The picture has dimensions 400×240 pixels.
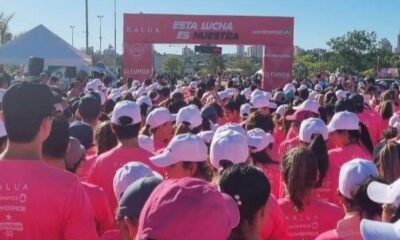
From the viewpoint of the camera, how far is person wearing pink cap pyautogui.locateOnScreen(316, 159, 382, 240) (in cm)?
361

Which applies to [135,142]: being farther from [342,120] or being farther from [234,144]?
[342,120]

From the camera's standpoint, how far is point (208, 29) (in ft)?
78.7

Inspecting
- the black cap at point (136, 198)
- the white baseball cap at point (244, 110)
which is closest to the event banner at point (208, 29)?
the white baseball cap at point (244, 110)

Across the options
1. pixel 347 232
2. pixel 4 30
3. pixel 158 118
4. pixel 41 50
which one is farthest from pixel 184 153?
pixel 4 30

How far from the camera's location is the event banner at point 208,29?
2345 centimetres

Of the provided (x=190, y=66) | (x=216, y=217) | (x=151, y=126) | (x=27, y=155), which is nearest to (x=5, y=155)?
(x=27, y=155)

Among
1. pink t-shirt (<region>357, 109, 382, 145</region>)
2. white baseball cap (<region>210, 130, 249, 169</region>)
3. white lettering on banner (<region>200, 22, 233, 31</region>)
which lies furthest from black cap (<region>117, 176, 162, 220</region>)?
white lettering on banner (<region>200, 22, 233, 31</region>)

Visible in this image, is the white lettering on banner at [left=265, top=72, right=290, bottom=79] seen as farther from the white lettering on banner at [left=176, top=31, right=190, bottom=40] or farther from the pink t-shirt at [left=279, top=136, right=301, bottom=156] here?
the pink t-shirt at [left=279, top=136, right=301, bottom=156]

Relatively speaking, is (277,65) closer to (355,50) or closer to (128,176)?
(128,176)

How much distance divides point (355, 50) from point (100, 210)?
5291 cm

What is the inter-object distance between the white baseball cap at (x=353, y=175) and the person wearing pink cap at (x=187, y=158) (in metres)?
1.01

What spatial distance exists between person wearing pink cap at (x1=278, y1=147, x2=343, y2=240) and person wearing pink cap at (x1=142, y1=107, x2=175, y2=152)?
102 inches

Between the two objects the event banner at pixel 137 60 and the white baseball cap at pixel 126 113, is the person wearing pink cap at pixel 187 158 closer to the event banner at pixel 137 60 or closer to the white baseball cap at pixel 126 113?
the white baseball cap at pixel 126 113

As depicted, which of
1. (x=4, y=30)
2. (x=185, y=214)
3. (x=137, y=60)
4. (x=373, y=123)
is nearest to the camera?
(x=185, y=214)
